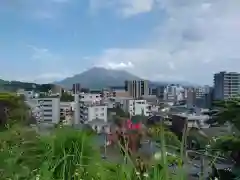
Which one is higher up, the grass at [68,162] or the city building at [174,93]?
the city building at [174,93]

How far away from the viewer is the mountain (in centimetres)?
335

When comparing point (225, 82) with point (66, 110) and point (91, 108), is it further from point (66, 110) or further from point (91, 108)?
point (66, 110)

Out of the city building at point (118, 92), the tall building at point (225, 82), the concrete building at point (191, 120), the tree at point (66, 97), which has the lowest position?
the concrete building at point (191, 120)

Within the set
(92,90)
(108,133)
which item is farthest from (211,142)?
(92,90)

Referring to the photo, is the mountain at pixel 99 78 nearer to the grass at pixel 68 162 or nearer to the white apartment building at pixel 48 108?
the white apartment building at pixel 48 108

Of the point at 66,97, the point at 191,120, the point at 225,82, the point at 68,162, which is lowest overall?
the point at 68,162

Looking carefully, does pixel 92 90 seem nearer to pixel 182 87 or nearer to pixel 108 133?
pixel 182 87

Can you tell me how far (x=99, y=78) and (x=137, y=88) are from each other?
40cm

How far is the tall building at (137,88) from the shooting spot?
3136mm

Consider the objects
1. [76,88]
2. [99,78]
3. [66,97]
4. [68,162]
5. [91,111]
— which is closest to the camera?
[68,162]

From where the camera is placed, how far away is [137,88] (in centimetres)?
323

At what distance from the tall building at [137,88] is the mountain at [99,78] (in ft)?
0.15

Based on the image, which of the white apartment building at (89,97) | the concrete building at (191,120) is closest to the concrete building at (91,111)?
the white apartment building at (89,97)

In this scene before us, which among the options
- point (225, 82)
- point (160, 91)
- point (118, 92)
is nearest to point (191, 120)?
point (225, 82)
